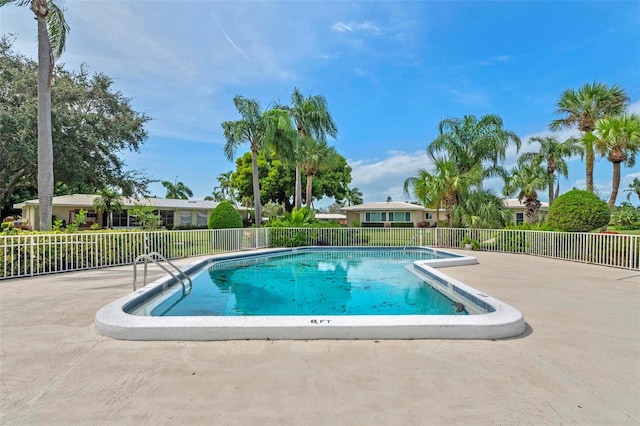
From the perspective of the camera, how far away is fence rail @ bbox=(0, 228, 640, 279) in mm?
8180

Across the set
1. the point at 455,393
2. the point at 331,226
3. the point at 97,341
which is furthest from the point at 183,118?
the point at 455,393

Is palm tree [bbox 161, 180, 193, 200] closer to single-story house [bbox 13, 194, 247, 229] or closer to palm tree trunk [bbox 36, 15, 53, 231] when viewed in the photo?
single-story house [bbox 13, 194, 247, 229]

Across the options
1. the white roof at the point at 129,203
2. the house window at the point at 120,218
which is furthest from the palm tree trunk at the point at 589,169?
the house window at the point at 120,218

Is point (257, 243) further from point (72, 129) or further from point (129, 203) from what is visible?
point (129, 203)

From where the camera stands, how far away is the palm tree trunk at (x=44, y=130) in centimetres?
1000

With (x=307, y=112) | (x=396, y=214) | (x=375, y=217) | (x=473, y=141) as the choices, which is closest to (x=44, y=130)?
(x=307, y=112)

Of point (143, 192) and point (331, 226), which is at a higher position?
point (143, 192)

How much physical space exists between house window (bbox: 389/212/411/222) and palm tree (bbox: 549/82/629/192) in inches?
557

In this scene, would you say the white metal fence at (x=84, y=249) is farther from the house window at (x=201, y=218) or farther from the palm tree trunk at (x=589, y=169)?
the palm tree trunk at (x=589, y=169)

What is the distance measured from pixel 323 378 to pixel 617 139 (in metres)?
16.4

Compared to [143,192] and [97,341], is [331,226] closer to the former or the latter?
[143,192]

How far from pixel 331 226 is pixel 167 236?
901cm

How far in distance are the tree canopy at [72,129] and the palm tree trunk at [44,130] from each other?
5.45 meters

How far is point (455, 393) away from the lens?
2.69 m
